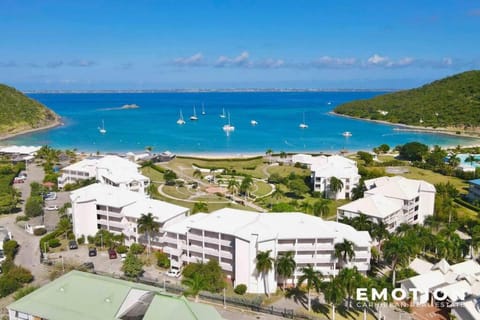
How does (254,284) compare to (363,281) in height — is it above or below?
below

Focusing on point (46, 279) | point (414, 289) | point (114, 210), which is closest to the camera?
point (414, 289)

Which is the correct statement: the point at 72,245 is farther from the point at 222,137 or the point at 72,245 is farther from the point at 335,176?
the point at 222,137

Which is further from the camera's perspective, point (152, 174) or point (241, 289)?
point (152, 174)

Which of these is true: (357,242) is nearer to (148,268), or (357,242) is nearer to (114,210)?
(148,268)

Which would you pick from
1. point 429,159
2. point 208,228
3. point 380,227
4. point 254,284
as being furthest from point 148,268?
point 429,159

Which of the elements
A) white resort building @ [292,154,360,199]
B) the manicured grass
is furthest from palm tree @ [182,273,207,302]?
the manicured grass

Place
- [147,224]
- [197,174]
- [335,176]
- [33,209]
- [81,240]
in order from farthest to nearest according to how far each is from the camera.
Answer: [197,174]
[335,176]
[33,209]
[81,240]
[147,224]

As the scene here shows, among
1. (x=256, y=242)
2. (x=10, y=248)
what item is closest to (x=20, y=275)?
(x=10, y=248)

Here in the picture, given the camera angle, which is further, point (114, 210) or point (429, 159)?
point (429, 159)
